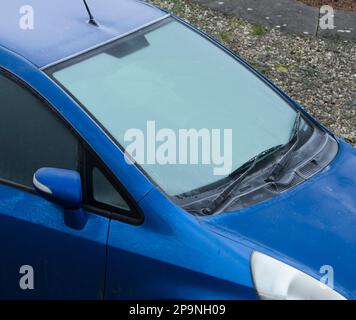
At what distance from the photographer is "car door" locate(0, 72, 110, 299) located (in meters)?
3.25

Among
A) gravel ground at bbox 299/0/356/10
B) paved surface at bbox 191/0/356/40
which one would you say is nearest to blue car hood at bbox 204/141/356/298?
paved surface at bbox 191/0/356/40

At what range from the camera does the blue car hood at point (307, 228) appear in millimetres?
3186


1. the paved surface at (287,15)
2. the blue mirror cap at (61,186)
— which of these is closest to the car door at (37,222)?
the blue mirror cap at (61,186)

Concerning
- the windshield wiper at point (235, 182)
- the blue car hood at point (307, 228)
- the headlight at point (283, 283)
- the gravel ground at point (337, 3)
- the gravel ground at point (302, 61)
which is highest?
the gravel ground at point (337, 3)

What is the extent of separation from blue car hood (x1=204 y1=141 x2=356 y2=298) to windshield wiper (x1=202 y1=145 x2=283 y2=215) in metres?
0.06

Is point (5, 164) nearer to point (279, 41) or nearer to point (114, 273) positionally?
point (114, 273)

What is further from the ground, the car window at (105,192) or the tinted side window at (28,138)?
the tinted side window at (28,138)

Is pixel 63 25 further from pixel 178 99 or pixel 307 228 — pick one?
pixel 307 228

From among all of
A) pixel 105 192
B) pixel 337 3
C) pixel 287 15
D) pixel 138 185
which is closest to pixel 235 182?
pixel 138 185

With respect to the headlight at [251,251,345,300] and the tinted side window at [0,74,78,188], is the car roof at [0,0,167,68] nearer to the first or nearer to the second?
the tinted side window at [0,74,78,188]

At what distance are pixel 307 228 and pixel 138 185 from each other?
738mm

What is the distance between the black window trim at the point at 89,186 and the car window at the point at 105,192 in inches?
0.5

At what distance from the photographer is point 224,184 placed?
3.48 metres

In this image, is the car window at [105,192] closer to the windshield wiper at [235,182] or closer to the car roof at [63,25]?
the windshield wiper at [235,182]
